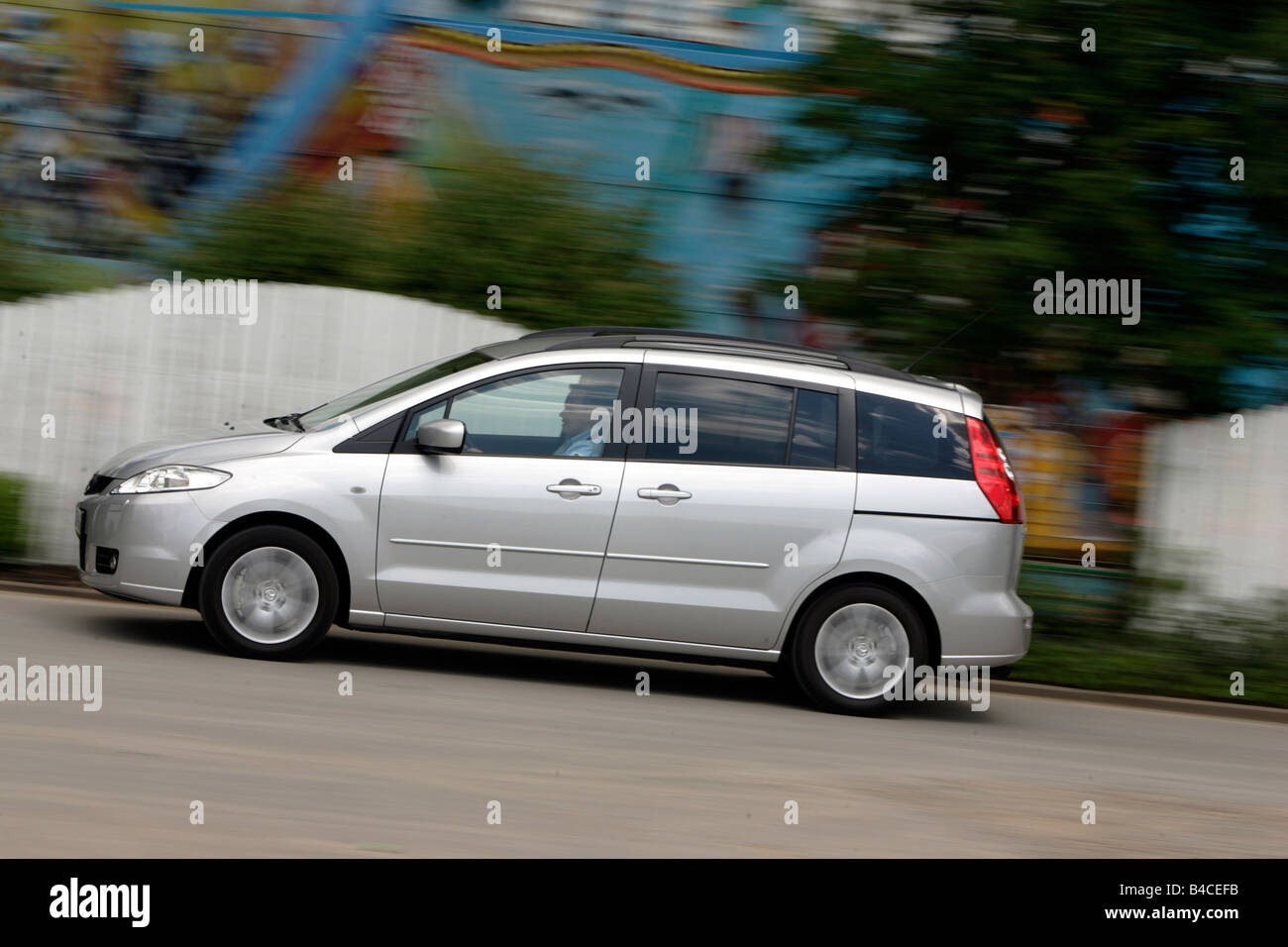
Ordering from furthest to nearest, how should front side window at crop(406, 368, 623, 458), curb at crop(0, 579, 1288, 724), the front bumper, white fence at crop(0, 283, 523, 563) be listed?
1. white fence at crop(0, 283, 523, 563)
2. curb at crop(0, 579, 1288, 724)
3. front side window at crop(406, 368, 623, 458)
4. the front bumper

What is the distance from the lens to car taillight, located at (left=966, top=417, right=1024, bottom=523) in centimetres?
810

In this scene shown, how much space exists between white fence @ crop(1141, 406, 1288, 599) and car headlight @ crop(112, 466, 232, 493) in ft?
21.6

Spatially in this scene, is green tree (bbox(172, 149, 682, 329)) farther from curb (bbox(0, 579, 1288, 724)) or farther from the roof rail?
curb (bbox(0, 579, 1288, 724))

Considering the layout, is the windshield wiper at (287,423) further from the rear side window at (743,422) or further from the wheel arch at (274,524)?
the rear side window at (743,422)

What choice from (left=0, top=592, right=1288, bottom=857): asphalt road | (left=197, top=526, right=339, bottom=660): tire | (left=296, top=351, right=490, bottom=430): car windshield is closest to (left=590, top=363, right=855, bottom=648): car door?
(left=0, top=592, right=1288, bottom=857): asphalt road

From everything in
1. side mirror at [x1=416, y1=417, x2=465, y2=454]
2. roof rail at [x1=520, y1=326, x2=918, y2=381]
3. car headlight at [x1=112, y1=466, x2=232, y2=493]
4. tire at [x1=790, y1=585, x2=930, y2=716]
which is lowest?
tire at [x1=790, y1=585, x2=930, y2=716]

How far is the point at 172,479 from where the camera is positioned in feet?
25.3

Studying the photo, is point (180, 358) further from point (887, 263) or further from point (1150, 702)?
point (1150, 702)

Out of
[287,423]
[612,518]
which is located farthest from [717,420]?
[287,423]

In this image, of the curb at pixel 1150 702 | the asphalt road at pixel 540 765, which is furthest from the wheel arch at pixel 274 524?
the curb at pixel 1150 702

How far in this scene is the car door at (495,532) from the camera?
777cm

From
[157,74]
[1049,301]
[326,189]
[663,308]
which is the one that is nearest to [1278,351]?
[1049,301]

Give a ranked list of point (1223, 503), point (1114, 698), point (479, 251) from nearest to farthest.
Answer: point (1114, 698)
point (1223, 503)
point (479, 251)

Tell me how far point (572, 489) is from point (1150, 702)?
436 cm
